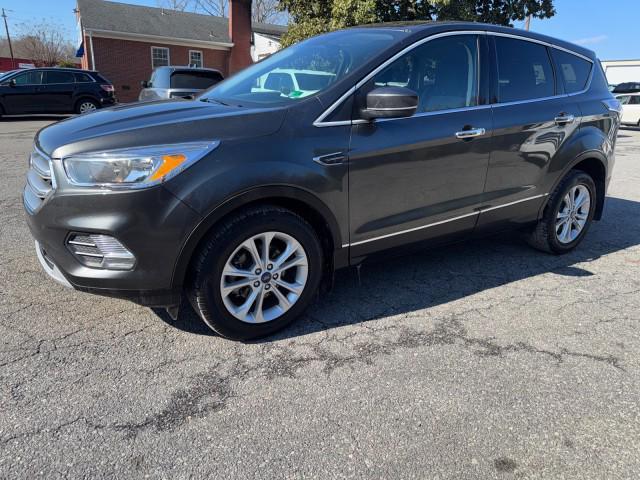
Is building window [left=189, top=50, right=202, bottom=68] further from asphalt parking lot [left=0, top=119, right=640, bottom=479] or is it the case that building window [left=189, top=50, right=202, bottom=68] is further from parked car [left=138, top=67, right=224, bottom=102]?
asphalt parking lot [left=0, top=119, right=640, bottom=479]

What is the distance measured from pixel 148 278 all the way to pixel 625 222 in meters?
5.57

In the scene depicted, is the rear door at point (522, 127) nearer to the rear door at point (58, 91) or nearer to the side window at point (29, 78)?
the rear door at point (58, 91)

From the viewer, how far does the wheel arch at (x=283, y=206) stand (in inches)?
102

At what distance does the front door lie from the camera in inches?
121

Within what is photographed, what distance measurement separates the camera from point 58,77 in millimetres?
16094

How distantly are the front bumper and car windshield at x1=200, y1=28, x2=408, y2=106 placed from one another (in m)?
0.96

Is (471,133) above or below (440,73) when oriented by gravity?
below

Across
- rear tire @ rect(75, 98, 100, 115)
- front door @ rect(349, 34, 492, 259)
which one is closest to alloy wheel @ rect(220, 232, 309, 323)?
front door @ rect(349, 34, 492, 259)

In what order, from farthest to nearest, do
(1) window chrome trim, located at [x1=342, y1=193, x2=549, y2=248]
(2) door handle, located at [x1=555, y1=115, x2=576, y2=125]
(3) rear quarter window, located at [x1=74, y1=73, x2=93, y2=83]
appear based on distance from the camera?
(3) rear quarter window, located at [x1=74, y1=73, x2=93, y2=83]
(2) door handle, located at [x1=555, y1=115, x2=576, y2=125]
(1) window chrome trim, located at [x1=342, y1=193, x2=549, y2=248]

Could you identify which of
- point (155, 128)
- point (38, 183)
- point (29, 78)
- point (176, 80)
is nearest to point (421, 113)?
point (155, 128)

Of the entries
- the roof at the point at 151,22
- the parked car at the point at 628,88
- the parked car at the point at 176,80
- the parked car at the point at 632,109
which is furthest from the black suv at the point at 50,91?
the parked car at the point at 628,88

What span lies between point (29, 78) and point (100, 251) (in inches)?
644

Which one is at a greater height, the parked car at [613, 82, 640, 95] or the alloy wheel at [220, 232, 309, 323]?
the parked car at [613, 82, 640, 95]

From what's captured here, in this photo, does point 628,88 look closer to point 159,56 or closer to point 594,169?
point 159,56
